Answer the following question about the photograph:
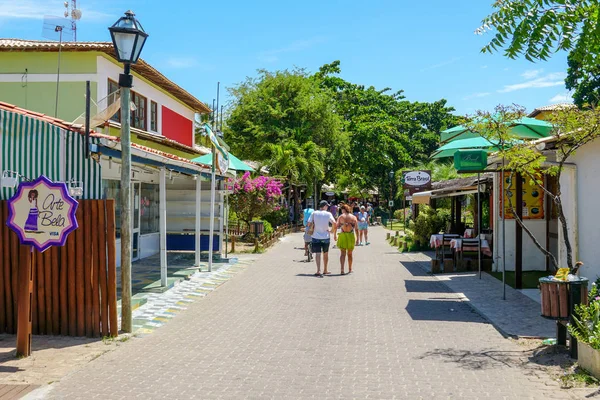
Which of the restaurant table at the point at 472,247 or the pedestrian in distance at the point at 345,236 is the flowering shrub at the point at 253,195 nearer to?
the pedestrian in distance at the point at 345,236

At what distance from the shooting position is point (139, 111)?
20.9m

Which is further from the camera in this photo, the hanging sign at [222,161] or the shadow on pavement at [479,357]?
the hanging sign at [222,161]

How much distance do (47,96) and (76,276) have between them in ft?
40.3

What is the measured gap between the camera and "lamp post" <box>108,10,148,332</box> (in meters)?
7.76

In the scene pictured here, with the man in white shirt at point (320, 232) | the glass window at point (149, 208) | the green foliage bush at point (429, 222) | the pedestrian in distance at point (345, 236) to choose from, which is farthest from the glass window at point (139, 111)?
the green foliage bush at point (429, 222)

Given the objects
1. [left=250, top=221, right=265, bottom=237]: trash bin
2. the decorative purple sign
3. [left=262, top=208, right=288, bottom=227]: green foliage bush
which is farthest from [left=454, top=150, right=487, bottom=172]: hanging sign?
[left=262, top=208, right=288, bottom=227]: green foliage bush

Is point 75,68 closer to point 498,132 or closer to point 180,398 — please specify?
point 498,132

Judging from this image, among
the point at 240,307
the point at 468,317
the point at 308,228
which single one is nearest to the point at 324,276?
the point at 308,228

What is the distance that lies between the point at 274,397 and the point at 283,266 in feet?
36.9

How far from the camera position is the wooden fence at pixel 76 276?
7.74 meters

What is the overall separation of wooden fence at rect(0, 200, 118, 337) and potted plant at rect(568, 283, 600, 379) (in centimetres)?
554

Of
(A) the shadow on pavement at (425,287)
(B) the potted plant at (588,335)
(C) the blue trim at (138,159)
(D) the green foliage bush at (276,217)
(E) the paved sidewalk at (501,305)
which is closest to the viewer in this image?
(B) the potted plant at (588,335)

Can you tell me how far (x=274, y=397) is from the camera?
5461mm

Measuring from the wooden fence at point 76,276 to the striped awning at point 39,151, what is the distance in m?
0.52
